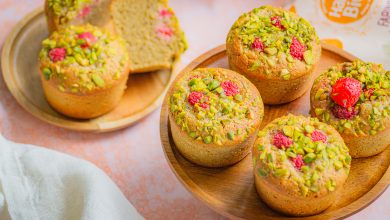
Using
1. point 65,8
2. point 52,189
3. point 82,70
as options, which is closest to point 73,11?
point 65,8

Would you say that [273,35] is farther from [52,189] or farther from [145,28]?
[52,189]

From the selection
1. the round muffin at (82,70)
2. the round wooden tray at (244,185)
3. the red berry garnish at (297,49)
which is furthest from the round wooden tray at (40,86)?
the red berry garnish at (297,49)

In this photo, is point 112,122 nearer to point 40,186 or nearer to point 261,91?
point 40,186

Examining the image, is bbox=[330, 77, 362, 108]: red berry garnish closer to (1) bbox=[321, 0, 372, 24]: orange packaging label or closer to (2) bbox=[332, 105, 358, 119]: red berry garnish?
(2) bbox=[332, 105, 358, 119]: red berry garnish

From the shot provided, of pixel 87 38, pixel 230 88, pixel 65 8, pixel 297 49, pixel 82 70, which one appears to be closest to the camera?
pixel 230 88

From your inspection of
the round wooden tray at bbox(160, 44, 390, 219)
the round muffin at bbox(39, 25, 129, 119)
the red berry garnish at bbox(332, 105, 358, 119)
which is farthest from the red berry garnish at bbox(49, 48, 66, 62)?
the red berry garnish at bbox(332, 105, 358, 119)

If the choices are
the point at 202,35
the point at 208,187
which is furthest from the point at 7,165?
the point at 202,35
